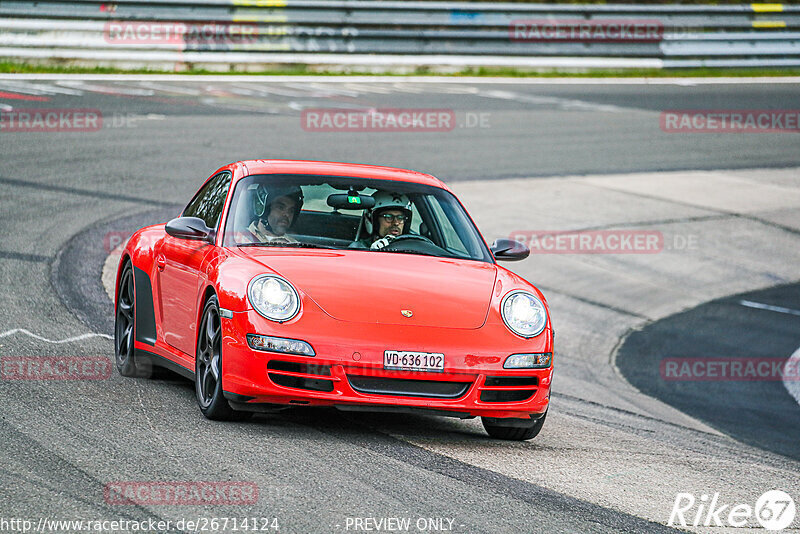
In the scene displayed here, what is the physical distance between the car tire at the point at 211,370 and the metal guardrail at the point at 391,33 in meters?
18.0

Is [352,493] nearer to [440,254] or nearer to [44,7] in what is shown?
[440,254]

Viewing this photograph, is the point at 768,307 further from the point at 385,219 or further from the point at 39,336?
the point at 39,336

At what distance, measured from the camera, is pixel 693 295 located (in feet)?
45.6

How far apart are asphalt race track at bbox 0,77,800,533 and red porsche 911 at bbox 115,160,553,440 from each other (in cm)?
25

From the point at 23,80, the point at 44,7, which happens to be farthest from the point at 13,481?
the point at 44,7

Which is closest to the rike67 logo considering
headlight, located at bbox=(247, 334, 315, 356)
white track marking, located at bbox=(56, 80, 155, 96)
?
headlight, located at bbox=(247, 334, 315, 356)

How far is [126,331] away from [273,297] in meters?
2.10

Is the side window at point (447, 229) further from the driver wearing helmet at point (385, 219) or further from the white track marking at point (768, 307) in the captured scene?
the white track marking at point (768, 307)

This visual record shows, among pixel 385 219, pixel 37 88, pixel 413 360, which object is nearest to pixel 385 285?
pixel 413 360

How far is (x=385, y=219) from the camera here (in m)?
7.42

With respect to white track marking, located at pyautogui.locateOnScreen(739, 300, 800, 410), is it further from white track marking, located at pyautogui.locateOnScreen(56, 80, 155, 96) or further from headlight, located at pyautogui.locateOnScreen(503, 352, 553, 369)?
white track marking, located at pyautogui.locateOnScreen(56, 80, 155, 96)

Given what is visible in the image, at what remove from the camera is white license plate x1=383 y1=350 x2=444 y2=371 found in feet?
20.3

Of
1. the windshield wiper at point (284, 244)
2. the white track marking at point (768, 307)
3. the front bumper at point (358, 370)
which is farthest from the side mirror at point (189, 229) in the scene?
the white track marking at point (768, 307)

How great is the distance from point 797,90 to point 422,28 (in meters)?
8.82
